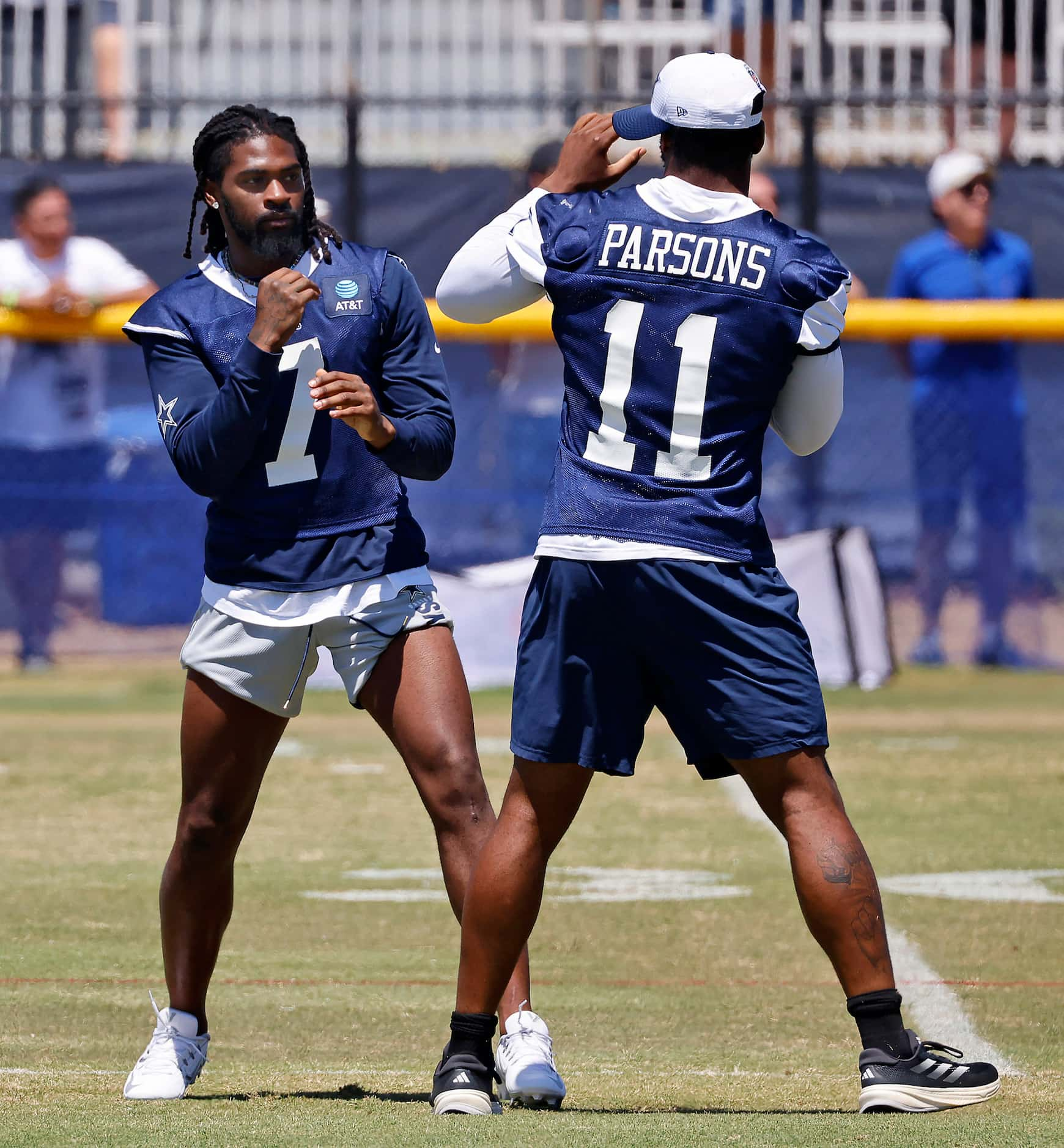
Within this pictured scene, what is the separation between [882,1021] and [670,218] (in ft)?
5.43

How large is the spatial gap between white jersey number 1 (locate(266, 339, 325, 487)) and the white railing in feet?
33.1

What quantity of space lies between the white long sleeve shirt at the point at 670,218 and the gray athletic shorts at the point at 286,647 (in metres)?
0.44

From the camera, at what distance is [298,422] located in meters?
4.82

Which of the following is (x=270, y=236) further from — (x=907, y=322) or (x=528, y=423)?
(x=907, y=322)

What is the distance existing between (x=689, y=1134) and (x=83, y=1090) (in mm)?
1373

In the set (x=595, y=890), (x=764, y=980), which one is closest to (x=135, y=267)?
(x=595, y=890)

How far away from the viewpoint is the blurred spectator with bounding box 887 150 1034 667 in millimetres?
12445

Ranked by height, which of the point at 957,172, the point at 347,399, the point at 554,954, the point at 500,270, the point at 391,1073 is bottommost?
the point at 554,954

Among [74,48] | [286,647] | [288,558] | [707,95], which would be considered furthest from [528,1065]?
[74,48]

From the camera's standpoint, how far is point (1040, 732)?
34.1ft

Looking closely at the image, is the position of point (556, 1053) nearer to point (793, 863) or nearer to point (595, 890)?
point (793, 863)

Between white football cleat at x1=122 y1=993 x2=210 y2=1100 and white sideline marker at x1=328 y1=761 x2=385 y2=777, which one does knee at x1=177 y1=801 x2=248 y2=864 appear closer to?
white football cleat at x1=122 y1=993 x2=210 y2=1100

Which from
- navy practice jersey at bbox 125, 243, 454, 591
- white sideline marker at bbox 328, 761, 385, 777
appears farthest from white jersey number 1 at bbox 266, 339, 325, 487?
white sideline marker at bbox 328, 761, 385, 777

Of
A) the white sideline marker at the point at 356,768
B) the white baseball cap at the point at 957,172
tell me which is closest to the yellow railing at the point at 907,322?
the white baseball cap at the point at 957,172
